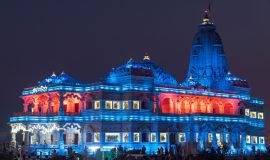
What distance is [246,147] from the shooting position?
321ft

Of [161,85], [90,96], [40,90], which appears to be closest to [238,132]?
[161,85]

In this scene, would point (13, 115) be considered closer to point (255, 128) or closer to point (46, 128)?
point (46, 128)

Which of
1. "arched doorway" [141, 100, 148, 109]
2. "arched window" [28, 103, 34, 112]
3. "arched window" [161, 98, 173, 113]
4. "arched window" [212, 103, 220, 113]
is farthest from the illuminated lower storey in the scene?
"arched window" [212, 103, 220, 113]

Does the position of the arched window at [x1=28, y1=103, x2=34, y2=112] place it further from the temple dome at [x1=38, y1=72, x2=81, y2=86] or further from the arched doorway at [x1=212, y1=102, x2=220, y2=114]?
the arched doorway at [x1=212, y1=102, x2=220, y2=114]

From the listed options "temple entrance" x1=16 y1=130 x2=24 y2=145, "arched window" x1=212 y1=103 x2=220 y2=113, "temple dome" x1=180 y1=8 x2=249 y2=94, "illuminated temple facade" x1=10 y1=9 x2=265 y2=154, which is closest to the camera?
"illuminated temple facade" x1=10 y1=9 x2=265 y2=154

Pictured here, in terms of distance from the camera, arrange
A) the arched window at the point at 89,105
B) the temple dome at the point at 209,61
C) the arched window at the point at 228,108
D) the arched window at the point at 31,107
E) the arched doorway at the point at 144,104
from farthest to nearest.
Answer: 1. the temple dome at the point at 209,61
2. the arched window at the point at 228,108
3. the arched window at the point at 31,107
4. the arched doorway at the point at 144,104
5. the arched window at the point at 89,105

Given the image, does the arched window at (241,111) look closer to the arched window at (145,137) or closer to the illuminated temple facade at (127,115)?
the illuminated temple facade at (127,115)

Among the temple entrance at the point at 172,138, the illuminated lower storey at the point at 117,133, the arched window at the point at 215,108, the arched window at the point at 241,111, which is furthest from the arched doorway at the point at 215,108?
the temple entrance at the point at 172,138

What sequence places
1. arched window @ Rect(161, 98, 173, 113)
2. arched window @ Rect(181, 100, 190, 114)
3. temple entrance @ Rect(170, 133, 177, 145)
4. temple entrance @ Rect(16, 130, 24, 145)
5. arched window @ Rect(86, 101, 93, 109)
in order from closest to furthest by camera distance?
arched window @ Rect(86, 101, 93, 109)
temple entrance @ Rect(16, 130, 24, 145)
temple entrance @ Rect(170, 133, 177, 145)
arched window @ Rect(161, 98, 173, 113)
arched window @ Rect(181, 100, 190, 114)

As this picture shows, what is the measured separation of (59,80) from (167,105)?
18593 millimetres

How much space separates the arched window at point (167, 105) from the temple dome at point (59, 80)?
1477cm

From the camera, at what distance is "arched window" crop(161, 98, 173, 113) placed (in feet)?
302

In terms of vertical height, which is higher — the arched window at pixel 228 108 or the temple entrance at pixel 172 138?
the arched window at pixel 228 108

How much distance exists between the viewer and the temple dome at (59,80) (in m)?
85.1
